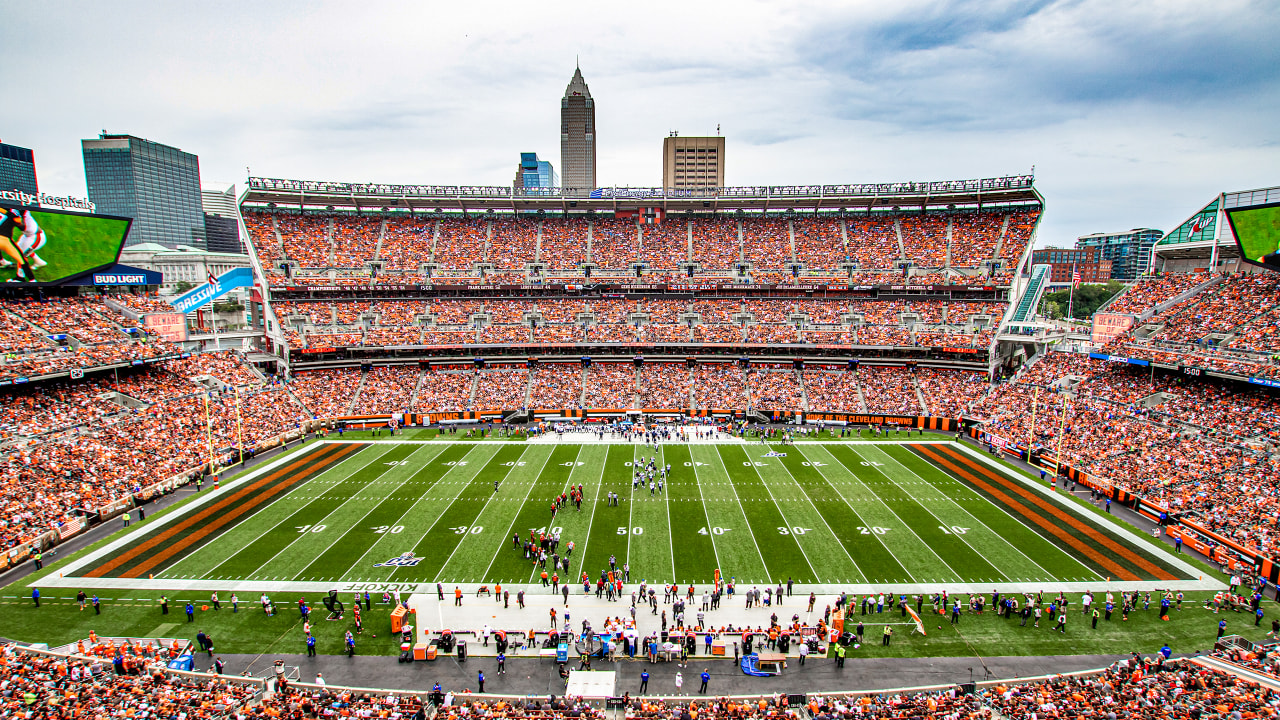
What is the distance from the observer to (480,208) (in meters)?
56.7

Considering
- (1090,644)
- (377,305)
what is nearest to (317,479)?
(377,305)

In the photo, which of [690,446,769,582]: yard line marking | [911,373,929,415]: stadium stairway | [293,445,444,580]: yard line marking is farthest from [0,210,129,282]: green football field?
[911,373,929,415]: stadium stairway

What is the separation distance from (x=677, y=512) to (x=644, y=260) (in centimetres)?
3263

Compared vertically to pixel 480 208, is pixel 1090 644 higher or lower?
lower

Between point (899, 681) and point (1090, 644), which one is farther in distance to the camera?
point (1090, 644)

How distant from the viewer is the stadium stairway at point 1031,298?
145 feet

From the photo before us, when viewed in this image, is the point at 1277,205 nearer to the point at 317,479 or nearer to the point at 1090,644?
the point at 1090,644

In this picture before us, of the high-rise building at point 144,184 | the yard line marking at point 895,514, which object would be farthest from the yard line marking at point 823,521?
the high-rise building at point 144,184

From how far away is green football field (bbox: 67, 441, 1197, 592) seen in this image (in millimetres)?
20328

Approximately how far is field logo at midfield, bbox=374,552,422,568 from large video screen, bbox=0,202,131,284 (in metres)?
29.3

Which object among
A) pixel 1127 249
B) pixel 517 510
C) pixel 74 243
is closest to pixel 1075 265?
pixel 1127 249

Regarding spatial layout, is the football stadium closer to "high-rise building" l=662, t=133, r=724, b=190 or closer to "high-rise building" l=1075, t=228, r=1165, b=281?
"high-rise building" l=662, t=133, r=724, b=190

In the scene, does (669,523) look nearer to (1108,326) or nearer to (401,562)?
(401,562)

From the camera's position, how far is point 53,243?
33312mm
